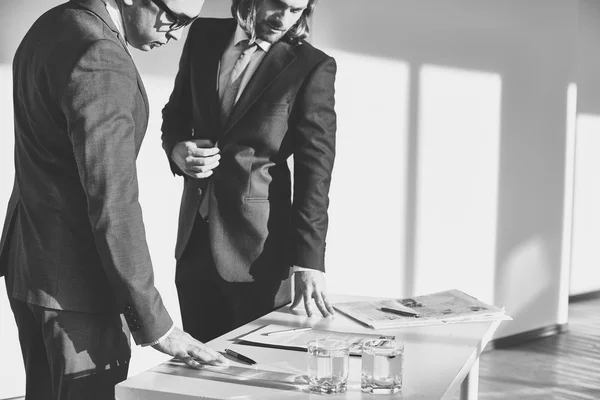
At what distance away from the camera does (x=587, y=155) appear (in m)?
6.49

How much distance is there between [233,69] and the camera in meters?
2.28

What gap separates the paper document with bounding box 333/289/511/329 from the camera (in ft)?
6.28

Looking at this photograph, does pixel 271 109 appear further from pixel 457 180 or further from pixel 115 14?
pixel 457 180

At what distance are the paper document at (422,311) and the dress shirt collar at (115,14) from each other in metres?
0.91

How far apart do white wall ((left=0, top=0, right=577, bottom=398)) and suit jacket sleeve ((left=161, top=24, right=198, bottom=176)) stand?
139 centimetres

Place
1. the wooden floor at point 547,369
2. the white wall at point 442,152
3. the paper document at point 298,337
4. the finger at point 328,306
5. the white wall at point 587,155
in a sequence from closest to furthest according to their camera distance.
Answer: the paper document at point 298,337, the finger at point 328,306, the wooden floor at point 547,369, the white wall at point 442,152, the white wall at point 587,155

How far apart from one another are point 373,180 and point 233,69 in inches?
84.5

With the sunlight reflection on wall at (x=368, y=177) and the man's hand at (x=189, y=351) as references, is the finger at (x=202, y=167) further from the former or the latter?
the sunlight reflection on wall at (x=368, y=177)

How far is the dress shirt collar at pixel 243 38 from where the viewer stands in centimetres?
222

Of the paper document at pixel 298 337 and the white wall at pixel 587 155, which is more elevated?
the white wall at pixel 587 155

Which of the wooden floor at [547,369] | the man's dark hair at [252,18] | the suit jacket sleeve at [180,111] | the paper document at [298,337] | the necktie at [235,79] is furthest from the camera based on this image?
the wooden floor at [547,369]

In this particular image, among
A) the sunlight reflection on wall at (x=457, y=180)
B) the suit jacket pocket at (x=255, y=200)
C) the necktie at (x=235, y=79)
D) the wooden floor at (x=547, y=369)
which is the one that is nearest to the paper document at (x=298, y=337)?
the suit jacket pocket at (x=255, y=200)

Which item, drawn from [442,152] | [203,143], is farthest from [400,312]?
[442,152]

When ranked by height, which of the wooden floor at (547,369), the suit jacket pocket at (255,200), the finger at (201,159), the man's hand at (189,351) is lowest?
the wooden floor at (547,369)
